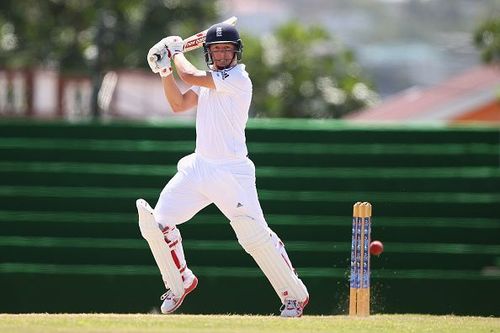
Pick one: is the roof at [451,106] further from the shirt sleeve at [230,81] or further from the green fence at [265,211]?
the shirt sleeve at [230,81]

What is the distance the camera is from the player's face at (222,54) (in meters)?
8.47

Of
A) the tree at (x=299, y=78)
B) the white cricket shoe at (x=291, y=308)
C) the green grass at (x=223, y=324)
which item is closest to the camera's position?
the green grass at (x=223, y=324)

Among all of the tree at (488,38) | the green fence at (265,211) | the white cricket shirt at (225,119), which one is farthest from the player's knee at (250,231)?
the tree at (488,38)

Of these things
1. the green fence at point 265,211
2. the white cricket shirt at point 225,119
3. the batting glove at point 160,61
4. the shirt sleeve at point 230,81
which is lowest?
the green fence at point 265,211

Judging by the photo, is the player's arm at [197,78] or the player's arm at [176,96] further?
the player's arm at [176,96]

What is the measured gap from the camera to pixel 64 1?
2384 cm

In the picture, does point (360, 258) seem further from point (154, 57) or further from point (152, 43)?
point (152, 43)

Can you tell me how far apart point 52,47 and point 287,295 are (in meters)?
16.3

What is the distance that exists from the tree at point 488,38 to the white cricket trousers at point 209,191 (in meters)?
10.7

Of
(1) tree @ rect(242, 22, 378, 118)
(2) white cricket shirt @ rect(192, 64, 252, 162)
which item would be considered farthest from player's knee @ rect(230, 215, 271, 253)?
(1) tree @ rect(242, 22, 378, 118)

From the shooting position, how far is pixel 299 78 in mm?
25828

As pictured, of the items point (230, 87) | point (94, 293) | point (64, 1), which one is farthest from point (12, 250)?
point (64, 1)

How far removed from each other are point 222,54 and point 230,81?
0.79 ft

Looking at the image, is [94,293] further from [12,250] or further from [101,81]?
[101,81]
